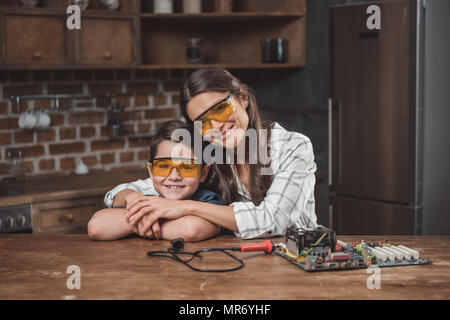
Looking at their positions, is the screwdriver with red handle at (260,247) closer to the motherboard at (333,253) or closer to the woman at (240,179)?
the motherboard at (333,253)

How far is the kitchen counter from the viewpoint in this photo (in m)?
3.00

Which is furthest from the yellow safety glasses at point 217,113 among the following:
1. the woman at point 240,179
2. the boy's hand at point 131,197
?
the boy's hand at point 131,197

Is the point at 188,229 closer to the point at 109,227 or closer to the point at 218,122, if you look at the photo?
the point at 109,227

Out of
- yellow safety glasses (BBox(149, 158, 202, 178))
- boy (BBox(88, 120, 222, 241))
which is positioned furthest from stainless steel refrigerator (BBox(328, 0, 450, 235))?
yellow safety glasses (BBox(149, 158, 202, 178))

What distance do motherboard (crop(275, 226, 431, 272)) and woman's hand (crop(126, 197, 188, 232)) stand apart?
0.37 metres

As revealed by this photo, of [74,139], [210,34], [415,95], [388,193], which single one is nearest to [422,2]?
[415,95]

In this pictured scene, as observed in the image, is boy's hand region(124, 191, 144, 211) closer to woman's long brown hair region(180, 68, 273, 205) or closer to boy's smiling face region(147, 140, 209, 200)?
boy's smiling face region(147, 140, 209, 200)

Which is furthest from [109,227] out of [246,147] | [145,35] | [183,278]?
[145,35]

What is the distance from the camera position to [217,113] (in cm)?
197

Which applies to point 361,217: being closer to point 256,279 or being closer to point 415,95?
point 415,95

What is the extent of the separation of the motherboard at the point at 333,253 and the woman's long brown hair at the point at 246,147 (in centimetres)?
47

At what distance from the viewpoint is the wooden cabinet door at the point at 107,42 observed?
3430 mm

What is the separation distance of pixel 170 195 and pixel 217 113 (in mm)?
324
